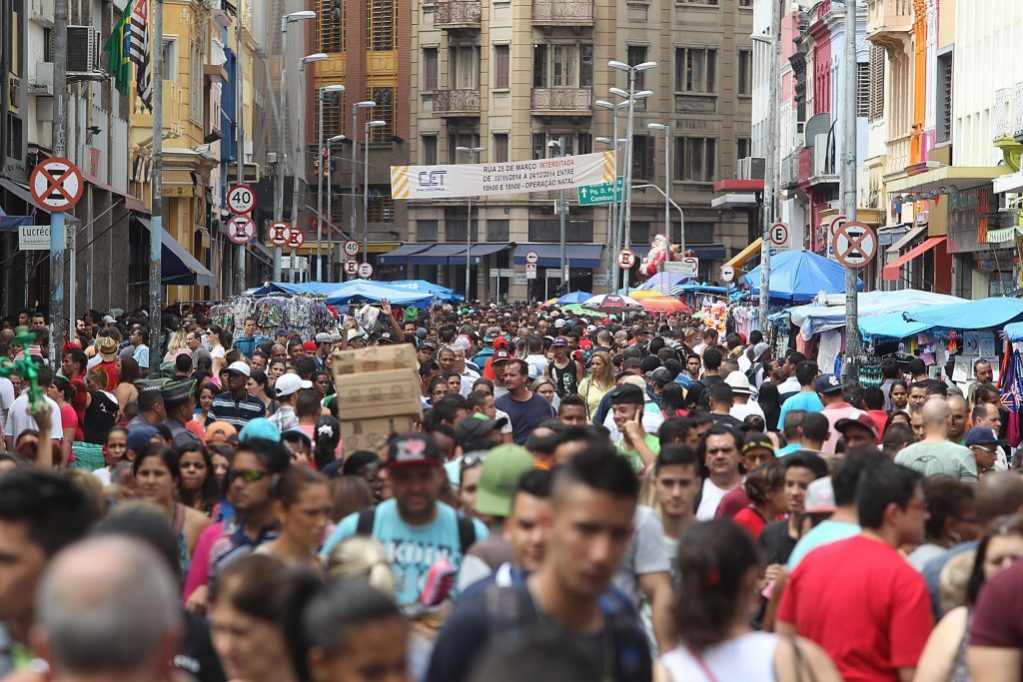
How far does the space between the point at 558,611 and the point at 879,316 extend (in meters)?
22.0

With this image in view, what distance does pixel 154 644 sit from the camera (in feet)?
12.1

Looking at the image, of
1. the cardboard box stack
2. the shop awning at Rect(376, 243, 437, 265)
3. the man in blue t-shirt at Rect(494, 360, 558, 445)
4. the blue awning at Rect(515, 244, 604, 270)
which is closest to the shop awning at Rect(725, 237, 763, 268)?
the blue awning at Rect(515, 244, 604, 270)

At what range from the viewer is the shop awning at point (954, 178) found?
34.5 m

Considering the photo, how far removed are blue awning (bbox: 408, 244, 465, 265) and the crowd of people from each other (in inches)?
2965

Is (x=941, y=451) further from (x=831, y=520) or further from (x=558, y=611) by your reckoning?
(x=558, y=611)

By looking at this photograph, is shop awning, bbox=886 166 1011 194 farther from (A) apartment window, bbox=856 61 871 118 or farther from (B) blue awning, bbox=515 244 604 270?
(B) blue awning, bbox=515 244 604 270

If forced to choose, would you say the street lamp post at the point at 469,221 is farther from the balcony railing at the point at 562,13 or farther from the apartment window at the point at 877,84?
the apartment window at the point at 877,84

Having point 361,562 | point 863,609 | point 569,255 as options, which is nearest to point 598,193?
point 569,255

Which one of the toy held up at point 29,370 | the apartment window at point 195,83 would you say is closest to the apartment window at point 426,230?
the apartment window at point 195,83

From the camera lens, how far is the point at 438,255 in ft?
294

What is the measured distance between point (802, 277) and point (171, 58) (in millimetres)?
20353

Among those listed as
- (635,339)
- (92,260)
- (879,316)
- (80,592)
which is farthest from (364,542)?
(92,260)

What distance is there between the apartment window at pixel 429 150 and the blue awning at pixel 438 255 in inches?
174

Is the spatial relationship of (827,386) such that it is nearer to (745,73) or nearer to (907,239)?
(907,239)
